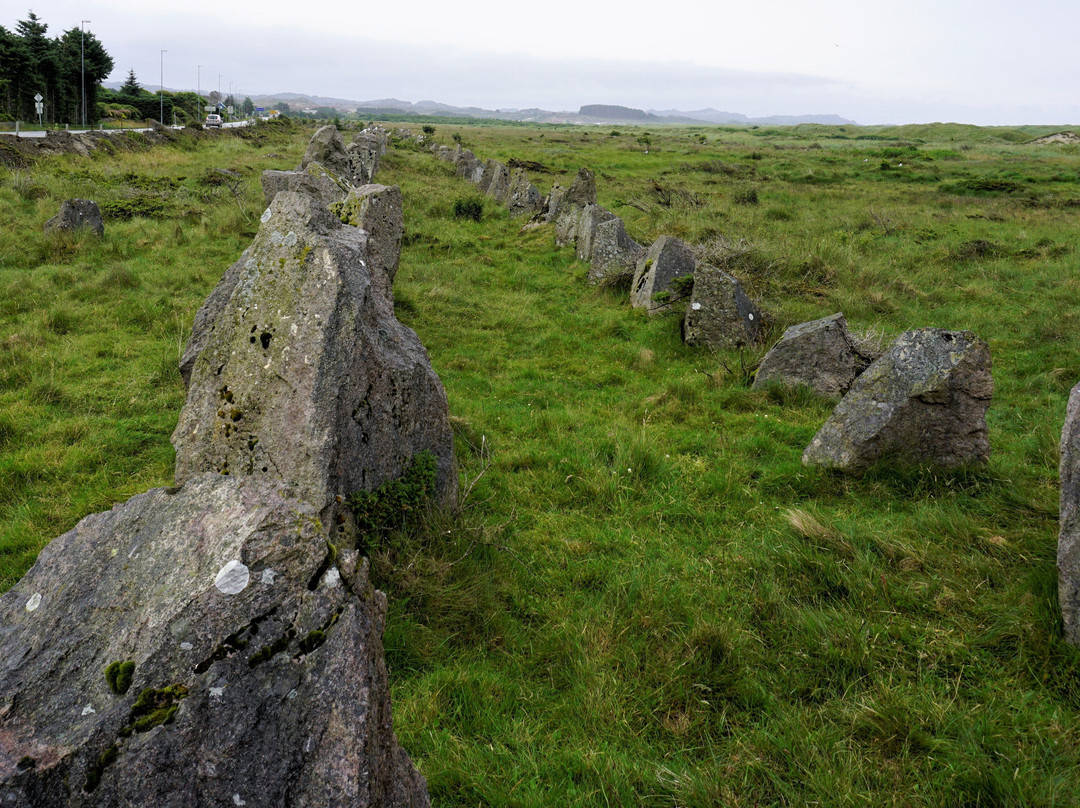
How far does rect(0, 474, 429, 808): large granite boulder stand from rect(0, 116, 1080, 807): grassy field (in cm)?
147

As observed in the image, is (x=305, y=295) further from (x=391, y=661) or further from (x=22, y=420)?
(x=22, y=420)

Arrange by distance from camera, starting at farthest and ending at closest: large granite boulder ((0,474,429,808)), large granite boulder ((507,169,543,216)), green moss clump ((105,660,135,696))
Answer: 1. large granite boulder ((507,169,543,216))
2. green moss clump ((105,660,135,696))
3. large granite boulder ((0,474,429,808))

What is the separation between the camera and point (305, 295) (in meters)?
4.72

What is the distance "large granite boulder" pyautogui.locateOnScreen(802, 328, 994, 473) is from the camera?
247 inches

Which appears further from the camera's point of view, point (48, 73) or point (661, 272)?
point (48, 73)

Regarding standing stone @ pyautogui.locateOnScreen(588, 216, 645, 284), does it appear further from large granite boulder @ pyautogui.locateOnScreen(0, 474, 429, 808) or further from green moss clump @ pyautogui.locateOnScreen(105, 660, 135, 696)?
green moss clump @ pyautogui.locateOnScreen(105, 660, 135, 696)

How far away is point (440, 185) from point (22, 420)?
2305 cm

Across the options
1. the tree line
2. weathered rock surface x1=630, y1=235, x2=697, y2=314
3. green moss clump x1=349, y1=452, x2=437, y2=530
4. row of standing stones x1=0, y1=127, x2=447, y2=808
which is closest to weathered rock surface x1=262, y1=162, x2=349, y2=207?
weathered rock surface x1=630, y1=235, x2=697, y2=314

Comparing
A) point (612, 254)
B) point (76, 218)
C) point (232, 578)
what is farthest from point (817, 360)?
point (76, 218)

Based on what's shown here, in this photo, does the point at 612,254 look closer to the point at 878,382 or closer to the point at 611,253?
the point at 611,253

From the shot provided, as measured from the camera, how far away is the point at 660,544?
5.64m

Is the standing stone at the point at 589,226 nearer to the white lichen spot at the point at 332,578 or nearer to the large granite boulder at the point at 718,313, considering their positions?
the large granite boulder at the point at 718,313

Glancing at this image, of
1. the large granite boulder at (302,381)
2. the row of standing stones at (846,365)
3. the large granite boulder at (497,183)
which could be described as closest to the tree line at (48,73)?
the large granite boulder at (497,183)

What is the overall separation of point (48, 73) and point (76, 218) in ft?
157
